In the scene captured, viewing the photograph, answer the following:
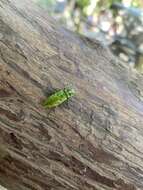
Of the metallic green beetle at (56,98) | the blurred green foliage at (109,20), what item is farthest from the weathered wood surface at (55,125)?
the blurred green foliage at (109,20)

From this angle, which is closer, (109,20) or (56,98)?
(56,98)

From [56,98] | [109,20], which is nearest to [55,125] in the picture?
[56,98]

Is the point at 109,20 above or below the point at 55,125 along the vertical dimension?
below

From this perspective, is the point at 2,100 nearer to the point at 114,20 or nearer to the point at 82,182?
the point at 82,182

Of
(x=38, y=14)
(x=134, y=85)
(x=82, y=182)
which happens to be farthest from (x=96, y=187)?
(x=38, y=14)

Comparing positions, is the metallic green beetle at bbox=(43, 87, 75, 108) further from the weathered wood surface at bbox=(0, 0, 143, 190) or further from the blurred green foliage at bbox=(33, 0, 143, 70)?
the blurred green foliage at bbox=(33, 0, 143, 70)

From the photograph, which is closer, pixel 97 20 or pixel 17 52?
pixel 17 52

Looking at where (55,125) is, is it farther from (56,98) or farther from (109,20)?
(109,20)

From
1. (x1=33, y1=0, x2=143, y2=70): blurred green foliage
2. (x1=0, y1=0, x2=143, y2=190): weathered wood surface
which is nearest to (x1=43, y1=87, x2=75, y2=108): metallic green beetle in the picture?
(x1=0, y1=0, x2=143, y2=190): weathered wood surface
